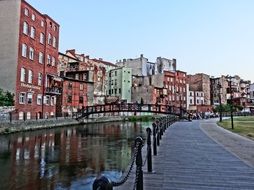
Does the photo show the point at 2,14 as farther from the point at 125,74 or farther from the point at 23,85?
the point at 125,74

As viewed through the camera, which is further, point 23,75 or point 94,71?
point 94,71

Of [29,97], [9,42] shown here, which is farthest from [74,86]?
[9,42]

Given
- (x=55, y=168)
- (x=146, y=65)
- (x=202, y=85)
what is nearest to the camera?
(x=55, y=168)

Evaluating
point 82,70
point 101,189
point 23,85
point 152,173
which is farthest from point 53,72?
point 101,189

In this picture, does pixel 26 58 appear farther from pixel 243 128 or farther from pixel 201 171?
pixel 201 171

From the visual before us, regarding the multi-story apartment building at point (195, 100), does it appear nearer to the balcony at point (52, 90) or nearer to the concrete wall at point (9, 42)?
the balcony at point (52, 90)

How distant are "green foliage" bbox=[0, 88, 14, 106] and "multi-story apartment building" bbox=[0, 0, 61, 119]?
1.34 meters

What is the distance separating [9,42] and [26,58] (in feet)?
10.1

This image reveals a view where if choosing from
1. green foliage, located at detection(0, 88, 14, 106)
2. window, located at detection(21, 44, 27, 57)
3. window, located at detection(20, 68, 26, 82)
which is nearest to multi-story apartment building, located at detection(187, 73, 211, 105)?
window, located at detection(21, 44, 27, 57)

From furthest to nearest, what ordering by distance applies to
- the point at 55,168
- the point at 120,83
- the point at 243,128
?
the point at 120,83 → the point at 243,128 → the point at 55,168

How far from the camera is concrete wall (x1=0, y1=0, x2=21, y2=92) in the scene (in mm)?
36938

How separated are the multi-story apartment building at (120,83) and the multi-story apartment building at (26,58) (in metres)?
38.9

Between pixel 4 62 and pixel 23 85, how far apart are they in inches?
151

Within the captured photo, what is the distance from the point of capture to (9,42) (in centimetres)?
3734
